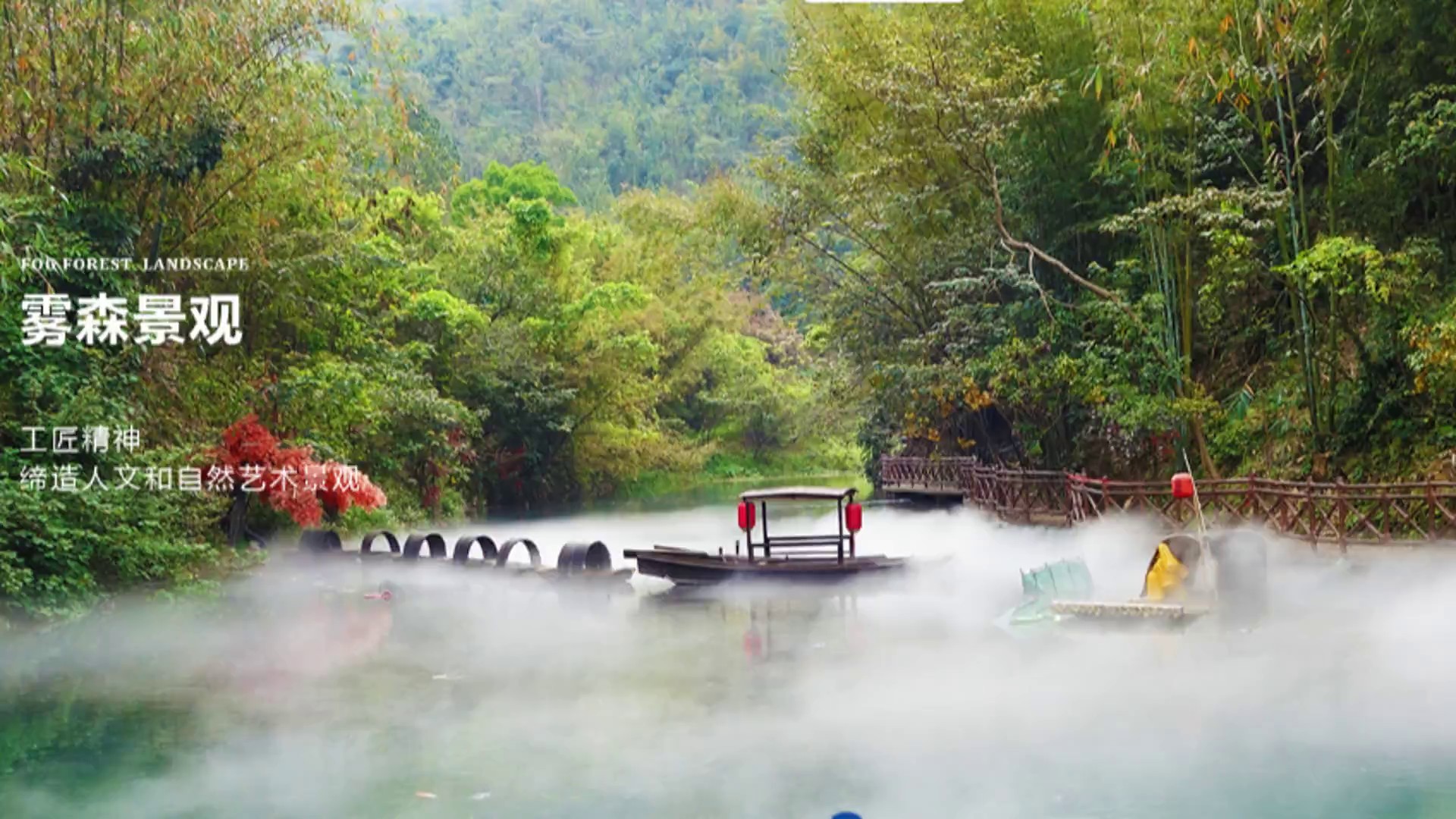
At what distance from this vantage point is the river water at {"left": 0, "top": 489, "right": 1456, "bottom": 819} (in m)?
7.62

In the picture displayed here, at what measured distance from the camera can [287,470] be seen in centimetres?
1622

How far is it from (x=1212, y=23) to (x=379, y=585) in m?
12.2

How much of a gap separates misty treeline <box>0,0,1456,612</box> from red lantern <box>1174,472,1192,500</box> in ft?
8.60

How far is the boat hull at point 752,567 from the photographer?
15883mm

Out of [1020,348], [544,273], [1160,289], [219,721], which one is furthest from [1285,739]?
[544,273]

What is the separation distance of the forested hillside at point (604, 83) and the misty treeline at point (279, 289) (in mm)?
Answer: 41753

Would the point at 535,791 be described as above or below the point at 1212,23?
below

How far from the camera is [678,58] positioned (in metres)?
90.2

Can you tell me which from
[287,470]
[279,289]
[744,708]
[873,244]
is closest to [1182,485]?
[744,708]

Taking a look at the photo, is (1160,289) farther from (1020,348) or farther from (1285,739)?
(1285,739)

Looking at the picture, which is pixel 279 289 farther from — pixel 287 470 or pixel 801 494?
pixel 801 494

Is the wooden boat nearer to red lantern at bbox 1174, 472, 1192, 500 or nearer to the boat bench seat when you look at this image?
the boat bench seat

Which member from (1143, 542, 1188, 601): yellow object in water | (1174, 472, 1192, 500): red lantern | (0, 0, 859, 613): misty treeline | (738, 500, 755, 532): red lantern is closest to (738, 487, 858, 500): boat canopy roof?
(738, 500, 755, 532): red lantern

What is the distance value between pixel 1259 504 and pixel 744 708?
7948 millimetres
